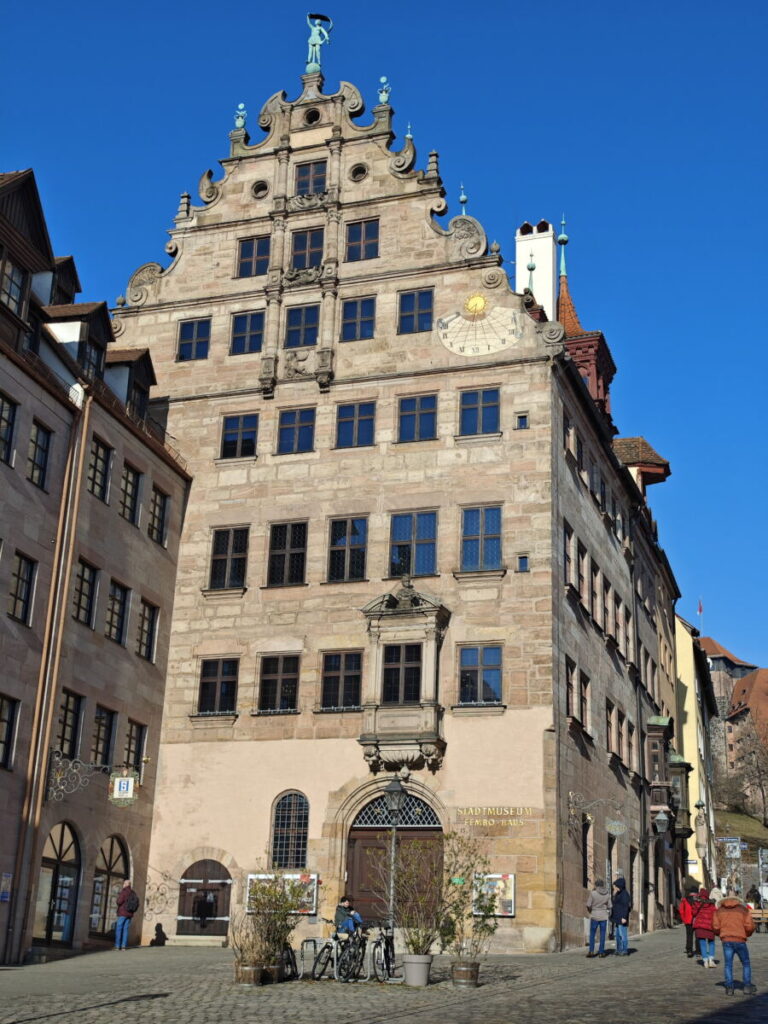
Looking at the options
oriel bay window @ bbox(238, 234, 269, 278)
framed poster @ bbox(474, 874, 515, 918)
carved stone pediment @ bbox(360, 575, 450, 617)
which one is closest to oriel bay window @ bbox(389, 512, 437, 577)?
carved stone pediment @ bbox(360, 575, 450, 617)

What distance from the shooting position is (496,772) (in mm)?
31812

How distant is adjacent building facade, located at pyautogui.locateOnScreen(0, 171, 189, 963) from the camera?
2831cm

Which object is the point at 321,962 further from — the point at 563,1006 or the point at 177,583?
the point at 177,583

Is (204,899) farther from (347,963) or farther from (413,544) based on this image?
(347,963)

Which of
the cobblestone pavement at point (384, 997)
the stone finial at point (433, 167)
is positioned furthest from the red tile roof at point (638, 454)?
the cobblestone pavement at point (384, 997)

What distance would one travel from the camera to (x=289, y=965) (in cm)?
2223

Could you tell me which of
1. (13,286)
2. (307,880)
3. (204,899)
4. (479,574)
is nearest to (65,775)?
(204,899)

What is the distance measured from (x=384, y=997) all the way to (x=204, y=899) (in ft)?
48.8

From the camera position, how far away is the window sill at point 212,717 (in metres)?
34.7

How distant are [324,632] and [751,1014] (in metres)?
19.2

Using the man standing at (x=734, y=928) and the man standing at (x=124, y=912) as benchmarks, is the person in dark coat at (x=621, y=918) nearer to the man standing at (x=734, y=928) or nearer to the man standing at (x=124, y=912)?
the man standing at (x=734, y=928)

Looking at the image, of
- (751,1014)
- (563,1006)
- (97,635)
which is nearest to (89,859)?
(97,635)

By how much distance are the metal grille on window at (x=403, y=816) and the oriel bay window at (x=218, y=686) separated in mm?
4865

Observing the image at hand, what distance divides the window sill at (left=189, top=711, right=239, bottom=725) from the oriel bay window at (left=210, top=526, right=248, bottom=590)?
3.63 meters
